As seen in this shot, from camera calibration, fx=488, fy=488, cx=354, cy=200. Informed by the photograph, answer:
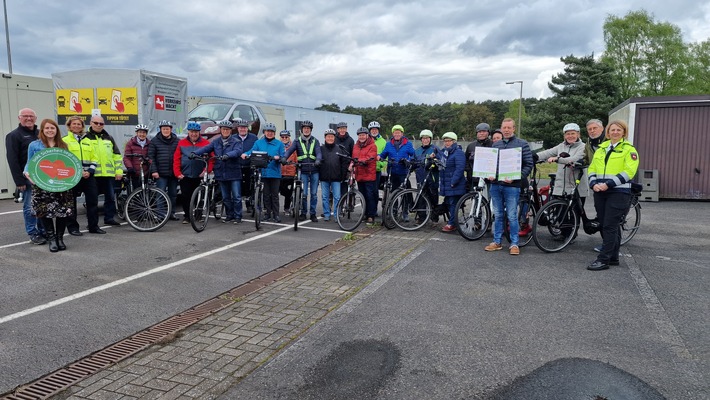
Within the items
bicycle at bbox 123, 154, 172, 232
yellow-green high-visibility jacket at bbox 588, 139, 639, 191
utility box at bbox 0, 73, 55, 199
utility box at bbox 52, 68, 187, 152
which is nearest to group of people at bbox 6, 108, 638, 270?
yellow-green high-visibility jacket at bbox 588, 139, 639, 191

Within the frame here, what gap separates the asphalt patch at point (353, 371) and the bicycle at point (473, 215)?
14.2ft

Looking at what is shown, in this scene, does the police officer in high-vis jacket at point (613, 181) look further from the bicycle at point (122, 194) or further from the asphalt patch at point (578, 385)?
the bicycle at point (122, 194)

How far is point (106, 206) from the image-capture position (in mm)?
9336

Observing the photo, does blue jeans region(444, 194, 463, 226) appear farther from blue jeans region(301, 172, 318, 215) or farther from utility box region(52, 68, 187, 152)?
utility box region(52, 68, 187, 152)

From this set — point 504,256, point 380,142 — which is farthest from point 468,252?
point 380,142

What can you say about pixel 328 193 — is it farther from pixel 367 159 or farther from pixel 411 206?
pixel 411 206

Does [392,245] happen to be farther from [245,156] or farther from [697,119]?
[697,119]

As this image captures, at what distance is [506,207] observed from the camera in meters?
7.23

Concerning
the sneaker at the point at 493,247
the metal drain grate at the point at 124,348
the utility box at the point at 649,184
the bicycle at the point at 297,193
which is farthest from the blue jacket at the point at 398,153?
the utility box at the point at 649,184

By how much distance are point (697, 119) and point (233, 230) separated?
44.1 feet

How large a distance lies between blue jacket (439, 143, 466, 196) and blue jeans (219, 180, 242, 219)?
391 centimetres

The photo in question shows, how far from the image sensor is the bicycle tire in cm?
895

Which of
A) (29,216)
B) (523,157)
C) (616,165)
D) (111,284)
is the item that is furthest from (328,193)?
(616,165)

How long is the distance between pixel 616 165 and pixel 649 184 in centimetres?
933
